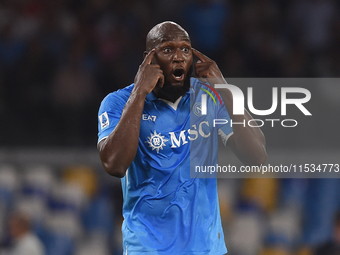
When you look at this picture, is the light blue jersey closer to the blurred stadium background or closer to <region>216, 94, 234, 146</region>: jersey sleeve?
<region>216, 94, 234, 146</region>: jersey sleeve

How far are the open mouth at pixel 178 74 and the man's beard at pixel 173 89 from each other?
2.0 inches

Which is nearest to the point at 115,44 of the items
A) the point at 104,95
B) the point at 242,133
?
the point at 104,95

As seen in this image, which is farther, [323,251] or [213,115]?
[323,251]

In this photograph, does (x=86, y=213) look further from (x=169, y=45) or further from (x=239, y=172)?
(x=169, y=45)

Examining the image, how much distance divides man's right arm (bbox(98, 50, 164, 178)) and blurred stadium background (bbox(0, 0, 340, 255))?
105 inches

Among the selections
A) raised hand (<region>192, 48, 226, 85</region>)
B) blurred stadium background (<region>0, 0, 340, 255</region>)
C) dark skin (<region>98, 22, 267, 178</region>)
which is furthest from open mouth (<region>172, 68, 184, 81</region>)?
blurred stadium background (<region>0, 0, 340, 255</region>)

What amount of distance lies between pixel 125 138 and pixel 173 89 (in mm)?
454

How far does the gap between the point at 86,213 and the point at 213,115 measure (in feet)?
9.75

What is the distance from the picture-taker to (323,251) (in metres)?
4.73

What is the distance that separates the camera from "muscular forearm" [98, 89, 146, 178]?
2.43 meters

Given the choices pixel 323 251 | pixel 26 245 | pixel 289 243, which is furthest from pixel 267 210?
pixel 26 245

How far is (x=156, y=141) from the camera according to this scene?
2.62 metres

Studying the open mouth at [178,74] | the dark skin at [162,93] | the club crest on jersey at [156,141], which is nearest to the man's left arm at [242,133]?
the dark skin at [162,93]

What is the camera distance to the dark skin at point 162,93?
2.45 m
